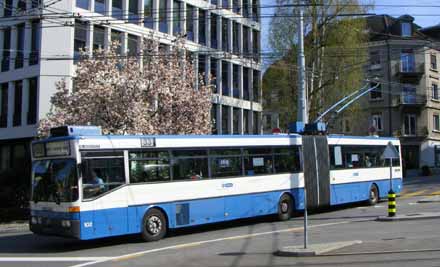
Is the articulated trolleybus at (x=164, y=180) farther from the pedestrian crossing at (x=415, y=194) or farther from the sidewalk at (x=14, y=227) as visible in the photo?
the pedestrian crossing at (x=415, y=194)

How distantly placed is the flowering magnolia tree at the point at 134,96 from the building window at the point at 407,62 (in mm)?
36939

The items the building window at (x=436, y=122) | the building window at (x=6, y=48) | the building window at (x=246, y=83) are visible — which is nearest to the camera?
the building window at (x=6, y=48)

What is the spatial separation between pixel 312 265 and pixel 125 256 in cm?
437

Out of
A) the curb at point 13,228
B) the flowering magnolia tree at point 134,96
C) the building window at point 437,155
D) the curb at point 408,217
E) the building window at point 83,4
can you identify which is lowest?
the curb at point 13,228

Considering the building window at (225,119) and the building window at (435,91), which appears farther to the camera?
the building window at (435,91)

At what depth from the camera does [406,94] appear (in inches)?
2309

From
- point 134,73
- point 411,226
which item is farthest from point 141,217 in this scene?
point 134,73

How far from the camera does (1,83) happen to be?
36.1 meters

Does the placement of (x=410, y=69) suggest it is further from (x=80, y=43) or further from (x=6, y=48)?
(x=6, y=48)

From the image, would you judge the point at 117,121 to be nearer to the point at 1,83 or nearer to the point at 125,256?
the point at 125,256

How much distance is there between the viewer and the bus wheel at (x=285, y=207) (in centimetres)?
1921

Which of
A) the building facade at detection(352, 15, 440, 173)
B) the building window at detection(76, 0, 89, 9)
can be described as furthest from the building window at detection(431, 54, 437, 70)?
the building window at detection(76, 0, 89, 9)

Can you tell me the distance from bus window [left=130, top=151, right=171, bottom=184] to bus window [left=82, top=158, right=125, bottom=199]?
386 millimetres

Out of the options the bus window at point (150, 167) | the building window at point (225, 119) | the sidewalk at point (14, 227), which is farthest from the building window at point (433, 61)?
the bus window at point (150, 167)
